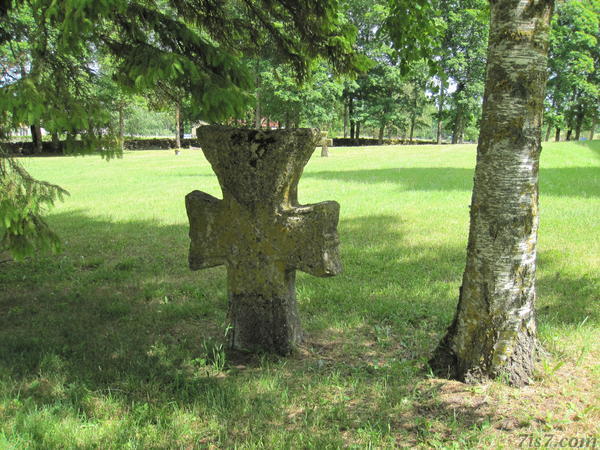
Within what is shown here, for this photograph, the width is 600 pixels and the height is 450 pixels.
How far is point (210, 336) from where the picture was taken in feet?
14.4

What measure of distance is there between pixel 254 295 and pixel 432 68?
3.05 metres

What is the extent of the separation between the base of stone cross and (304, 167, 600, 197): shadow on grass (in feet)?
35.4

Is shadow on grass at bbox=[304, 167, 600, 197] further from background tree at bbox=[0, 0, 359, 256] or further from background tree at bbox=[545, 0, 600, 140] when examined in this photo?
background tree at bbox=[545, 0, 600, 140]

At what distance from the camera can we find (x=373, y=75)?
2018 inches

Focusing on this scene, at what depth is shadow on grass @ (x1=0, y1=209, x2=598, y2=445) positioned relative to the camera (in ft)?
10.3

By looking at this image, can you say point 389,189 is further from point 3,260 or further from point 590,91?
point 590,91

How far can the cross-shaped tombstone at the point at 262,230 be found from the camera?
3.62 meters

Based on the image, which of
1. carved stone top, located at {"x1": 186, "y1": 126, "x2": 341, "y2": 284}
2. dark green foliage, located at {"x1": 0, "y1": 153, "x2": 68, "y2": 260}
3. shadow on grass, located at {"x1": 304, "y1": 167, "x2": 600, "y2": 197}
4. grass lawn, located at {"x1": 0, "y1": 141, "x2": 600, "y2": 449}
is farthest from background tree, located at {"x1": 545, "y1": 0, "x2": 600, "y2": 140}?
dark green foliage, located at {"x1": 0, "y1": 153, "x2": 68, "y2": 260}

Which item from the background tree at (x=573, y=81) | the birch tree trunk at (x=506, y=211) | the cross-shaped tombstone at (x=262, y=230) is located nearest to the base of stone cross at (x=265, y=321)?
the cross-shaped tombstone at (x=262, y=230)

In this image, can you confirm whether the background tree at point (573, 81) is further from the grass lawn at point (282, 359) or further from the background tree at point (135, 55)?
the background tree at point (135, 55)

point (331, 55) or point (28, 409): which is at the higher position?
point (331, 55)

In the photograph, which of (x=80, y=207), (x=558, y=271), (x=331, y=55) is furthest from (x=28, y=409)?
(x=80, y=207)

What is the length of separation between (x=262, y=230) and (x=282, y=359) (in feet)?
3.51

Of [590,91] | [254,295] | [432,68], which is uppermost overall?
[590,91]
